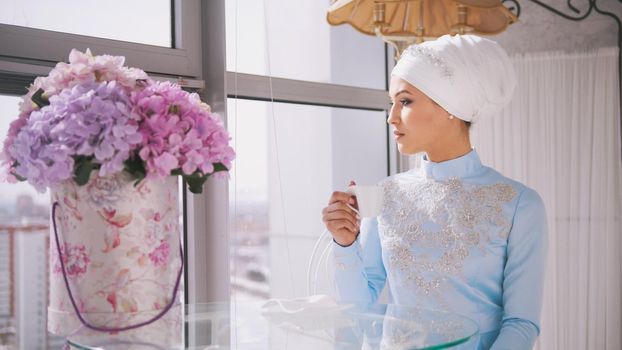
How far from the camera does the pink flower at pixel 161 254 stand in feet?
4.12

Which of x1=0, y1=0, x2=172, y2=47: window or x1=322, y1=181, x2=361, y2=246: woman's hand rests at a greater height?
x1=0, y1=0, x2=172, y2=47: window

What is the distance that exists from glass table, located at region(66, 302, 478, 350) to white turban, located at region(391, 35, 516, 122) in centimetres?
60

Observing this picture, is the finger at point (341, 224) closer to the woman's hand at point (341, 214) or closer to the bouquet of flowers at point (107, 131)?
the woman's hand at point (341, 214)

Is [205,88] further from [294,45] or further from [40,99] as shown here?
[40,99]

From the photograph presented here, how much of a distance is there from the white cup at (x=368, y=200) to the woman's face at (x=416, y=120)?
22 cm

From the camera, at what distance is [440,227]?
1.93 metres

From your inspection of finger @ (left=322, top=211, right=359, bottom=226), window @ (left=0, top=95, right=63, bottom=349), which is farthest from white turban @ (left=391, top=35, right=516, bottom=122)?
window @ (left=0, top=95, right=63, bottom=349)

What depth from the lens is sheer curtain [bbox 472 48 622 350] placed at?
312 cm

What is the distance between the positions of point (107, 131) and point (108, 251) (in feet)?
0.71

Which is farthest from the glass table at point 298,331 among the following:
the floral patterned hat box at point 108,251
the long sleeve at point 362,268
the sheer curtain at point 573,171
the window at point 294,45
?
the sheer curtain at point 573,171

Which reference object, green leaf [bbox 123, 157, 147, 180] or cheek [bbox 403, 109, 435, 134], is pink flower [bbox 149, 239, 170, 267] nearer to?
green leaf [bbox 123, 157, 147, 180]

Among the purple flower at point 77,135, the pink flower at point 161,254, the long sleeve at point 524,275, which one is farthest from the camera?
the long sleeve at point 524,275

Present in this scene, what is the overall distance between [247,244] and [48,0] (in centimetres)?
111

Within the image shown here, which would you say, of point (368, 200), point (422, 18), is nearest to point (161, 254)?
point (368, 200)
